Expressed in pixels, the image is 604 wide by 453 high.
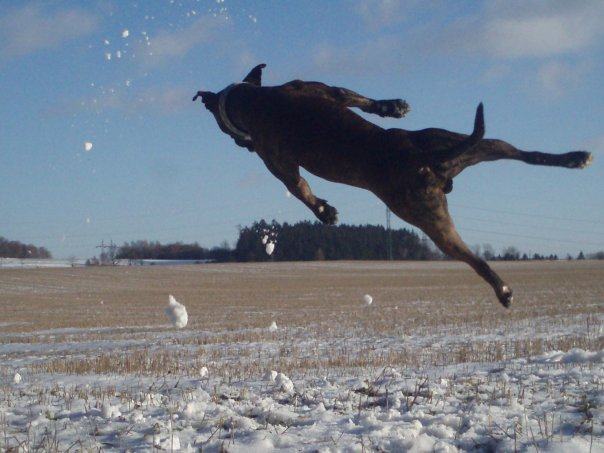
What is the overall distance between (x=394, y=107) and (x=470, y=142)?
987mm

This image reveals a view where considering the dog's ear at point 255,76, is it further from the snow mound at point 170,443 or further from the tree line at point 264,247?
the snow mound at point 170,443

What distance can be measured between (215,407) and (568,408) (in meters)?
3.08

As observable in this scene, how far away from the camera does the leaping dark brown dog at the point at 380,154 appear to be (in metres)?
2.40

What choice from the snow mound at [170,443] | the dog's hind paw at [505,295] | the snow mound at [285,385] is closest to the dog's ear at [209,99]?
the dog's hind paw at [505,295]

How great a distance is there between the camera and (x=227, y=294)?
43281 millimetres

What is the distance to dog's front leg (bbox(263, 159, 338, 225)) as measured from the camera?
2805 millimetres

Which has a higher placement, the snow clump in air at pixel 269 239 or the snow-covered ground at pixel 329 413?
the snow clump in air at pixel 269 239

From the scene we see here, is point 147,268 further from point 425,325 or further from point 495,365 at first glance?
point 495,365

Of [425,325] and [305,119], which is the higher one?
[305,119]

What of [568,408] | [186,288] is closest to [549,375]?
[568,408]

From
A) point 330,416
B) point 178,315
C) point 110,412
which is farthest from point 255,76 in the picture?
point 178,315

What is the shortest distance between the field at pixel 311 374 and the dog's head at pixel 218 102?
8.74 ft

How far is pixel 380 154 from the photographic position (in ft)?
7.98

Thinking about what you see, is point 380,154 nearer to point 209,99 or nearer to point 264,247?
point 209,99
